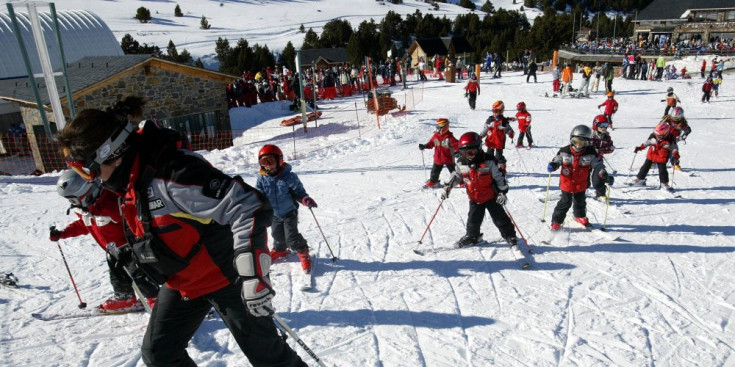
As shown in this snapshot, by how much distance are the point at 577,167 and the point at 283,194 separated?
3.78 metres

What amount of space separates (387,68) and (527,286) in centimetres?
2537

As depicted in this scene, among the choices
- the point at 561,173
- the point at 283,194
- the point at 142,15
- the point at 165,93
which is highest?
the point at 142,15

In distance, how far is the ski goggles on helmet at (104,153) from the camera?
2223 millimetres

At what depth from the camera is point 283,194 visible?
197 inches

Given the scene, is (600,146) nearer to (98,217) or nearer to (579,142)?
(579,142)

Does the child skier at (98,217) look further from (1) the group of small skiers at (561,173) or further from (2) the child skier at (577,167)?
(2) the child skier at (577,167)

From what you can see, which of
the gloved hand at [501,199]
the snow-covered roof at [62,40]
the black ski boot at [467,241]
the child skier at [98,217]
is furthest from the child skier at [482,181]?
the snow-covered roof at [62,40]

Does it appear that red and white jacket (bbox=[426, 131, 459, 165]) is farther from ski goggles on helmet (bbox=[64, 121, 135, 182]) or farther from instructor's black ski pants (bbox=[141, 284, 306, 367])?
ski goggles on helmet (bbox=[64, 121, 135, 182])

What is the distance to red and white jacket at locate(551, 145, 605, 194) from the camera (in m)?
5.82

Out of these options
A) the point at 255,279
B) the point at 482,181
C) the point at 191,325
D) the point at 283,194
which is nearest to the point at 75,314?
the point at 283,194

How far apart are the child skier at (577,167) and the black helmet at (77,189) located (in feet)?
16.8

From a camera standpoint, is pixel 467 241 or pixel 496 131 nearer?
pixel 467 241

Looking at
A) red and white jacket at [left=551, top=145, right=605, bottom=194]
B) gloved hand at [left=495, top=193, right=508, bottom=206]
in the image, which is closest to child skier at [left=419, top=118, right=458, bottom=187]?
red and white jacket at [left=551, top=145, right=605, bottom=194]

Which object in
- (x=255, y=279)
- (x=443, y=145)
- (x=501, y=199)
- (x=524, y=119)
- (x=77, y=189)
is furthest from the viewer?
(x=524, y=119)
